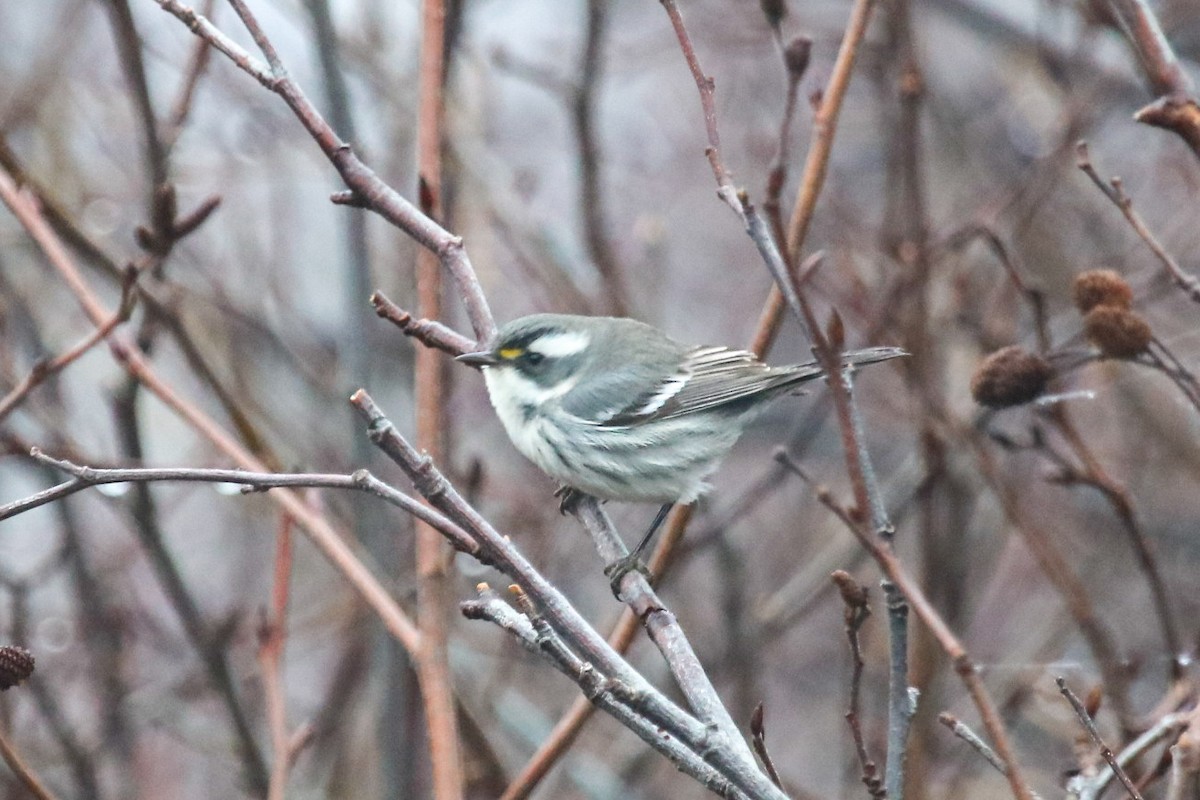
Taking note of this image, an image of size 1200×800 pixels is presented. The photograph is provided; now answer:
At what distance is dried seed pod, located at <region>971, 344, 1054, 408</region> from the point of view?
2.50 m

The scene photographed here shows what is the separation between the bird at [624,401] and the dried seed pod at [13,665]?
1713 millimetres

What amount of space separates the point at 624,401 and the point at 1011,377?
1.67 meters

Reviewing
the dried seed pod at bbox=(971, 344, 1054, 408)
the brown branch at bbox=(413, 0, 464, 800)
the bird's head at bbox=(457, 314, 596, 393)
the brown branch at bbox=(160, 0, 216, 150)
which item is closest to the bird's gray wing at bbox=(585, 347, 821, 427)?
the bird's head at bbox=(457, 314, 596, 393)

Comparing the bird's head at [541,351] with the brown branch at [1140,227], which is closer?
the brown branch at [1140,227]

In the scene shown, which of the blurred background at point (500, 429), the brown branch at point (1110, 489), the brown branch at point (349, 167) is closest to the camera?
the brown branch at point (349, 167)

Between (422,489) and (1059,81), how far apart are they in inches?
150

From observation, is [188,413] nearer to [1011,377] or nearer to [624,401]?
[624,401]

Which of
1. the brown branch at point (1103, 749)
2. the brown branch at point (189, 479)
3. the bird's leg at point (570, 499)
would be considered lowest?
the brown branch at point (1103, 749)

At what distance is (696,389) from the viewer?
401 cm

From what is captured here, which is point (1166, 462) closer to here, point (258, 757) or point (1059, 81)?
point (1059, 81)

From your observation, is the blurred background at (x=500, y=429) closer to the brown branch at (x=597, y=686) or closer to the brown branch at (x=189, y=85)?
the brown branch at (x=189, y=85)

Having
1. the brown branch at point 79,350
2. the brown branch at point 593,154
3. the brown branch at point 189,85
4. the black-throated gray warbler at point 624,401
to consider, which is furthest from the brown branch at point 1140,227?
the brown branch at point 593,154

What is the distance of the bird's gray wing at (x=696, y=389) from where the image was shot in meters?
3.90

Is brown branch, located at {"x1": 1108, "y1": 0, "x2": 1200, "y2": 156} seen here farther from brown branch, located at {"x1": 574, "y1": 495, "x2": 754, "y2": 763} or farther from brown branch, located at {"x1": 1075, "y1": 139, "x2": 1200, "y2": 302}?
brown branch, located at {"x1": 574, "y1": 495, "x2": 754, "y2": 763}
